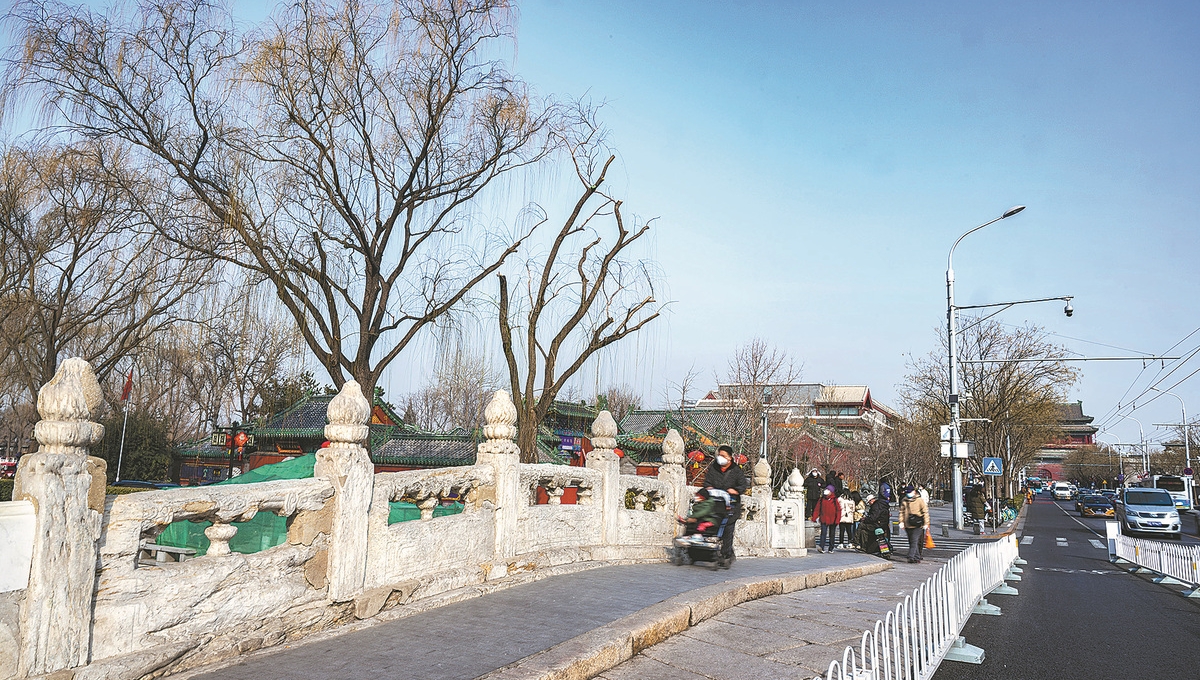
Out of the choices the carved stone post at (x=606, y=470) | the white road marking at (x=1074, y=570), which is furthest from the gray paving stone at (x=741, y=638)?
the white road marking at (x=1074, y=570)

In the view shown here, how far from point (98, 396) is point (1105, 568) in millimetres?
19677

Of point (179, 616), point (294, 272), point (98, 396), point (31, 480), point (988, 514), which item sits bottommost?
point (988, 514)

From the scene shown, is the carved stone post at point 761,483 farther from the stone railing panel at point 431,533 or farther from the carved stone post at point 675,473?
the stone railing panel at point 431,533

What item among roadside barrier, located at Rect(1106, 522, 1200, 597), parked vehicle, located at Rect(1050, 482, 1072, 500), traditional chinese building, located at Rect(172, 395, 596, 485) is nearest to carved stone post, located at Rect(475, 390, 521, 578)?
roadside barrier, located at Rect(1106, 522, 1200, 597)

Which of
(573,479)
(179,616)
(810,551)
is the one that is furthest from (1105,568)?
(179,616)

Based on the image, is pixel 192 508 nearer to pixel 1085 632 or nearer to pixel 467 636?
pixel 467 636

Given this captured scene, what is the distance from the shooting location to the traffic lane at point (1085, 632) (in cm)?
693

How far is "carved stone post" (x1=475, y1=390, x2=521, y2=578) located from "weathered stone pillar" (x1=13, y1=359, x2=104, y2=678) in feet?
13.4

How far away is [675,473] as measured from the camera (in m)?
11.8

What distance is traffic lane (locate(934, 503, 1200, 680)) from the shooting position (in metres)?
6.93

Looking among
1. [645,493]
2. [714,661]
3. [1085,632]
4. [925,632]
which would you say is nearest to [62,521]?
[714,661]

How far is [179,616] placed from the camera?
4551 millimetres

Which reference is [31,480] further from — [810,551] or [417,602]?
[810,551]

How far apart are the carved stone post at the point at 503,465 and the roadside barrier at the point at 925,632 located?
135 inches
